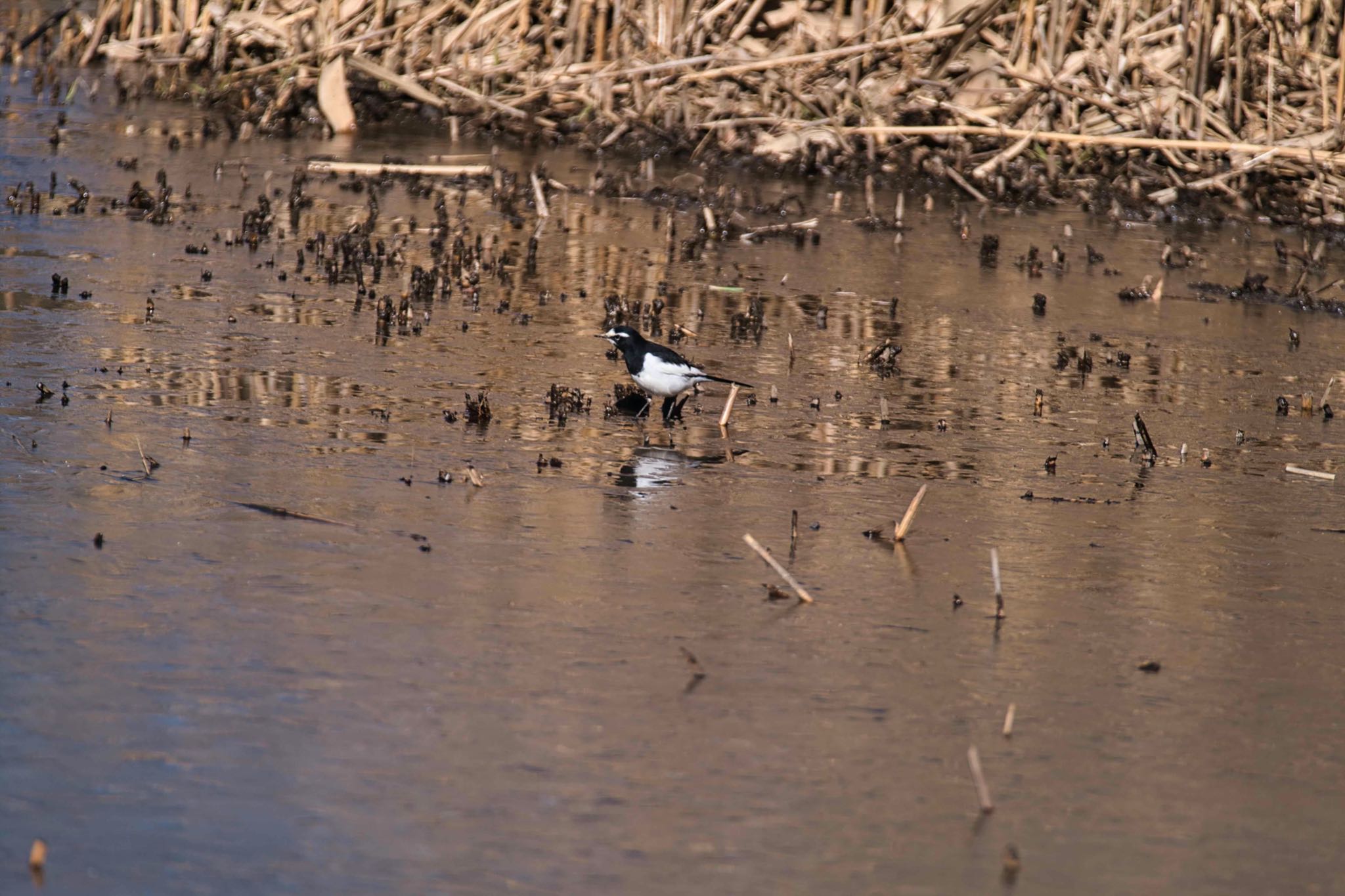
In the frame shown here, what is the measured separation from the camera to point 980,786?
4152 mm

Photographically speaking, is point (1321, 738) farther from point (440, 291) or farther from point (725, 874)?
point (440, 291)

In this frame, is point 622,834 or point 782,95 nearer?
point 622,834

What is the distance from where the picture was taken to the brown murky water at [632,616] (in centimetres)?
403

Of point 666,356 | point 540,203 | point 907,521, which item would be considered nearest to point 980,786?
point 907,521

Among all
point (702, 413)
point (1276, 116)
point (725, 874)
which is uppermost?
point (1276, 116)

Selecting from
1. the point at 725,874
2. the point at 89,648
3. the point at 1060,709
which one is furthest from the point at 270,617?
the point at 1060,709

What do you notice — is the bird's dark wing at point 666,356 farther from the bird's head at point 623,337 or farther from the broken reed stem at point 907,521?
the broken reed stem at point 907,521

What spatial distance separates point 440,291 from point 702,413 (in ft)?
8.76

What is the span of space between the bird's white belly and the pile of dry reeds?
7.30 meters

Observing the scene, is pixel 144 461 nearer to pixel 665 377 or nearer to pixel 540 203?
pixel 665 377

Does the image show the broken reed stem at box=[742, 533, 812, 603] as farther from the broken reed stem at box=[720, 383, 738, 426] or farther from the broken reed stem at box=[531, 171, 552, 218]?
the broken reed stem at box=[531, 171, 552, 218]

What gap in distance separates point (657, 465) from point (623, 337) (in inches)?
45.1

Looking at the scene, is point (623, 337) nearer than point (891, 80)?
Yes

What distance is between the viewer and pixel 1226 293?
38.5 ft
